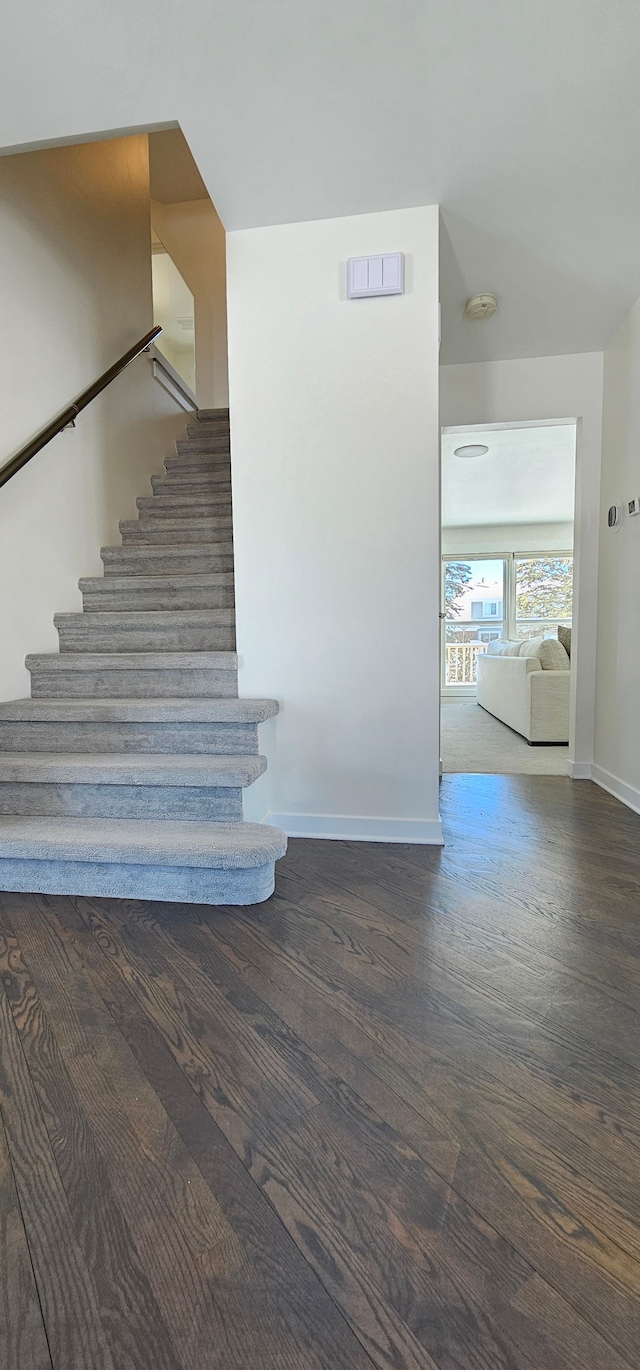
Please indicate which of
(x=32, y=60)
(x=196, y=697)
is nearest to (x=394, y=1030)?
(x=196, y=697)

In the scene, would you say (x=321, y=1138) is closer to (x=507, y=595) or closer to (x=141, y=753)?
(x=141, y=753)

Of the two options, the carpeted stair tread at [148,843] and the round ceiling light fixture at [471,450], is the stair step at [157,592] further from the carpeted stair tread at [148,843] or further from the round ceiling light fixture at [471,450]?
the round ceiling light fixture at [471,450]

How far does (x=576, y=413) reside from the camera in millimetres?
3273

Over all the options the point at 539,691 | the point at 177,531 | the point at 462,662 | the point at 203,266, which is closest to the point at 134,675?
the point at 177,531

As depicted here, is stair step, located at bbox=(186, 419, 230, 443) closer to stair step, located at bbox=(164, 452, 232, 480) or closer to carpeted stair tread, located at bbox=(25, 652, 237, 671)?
stair step, located at bbox=(164, 452, 232, 480)

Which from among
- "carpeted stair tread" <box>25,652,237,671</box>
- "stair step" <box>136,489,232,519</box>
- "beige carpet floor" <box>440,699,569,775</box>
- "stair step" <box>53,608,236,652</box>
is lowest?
"beige carpet floor" <box>440,699,569,775</box>

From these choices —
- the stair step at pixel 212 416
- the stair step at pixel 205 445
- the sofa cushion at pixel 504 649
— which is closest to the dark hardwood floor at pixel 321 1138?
the stair step at pixel 205 445

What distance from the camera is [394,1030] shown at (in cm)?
119

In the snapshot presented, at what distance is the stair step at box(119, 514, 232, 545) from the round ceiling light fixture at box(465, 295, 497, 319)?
1.57 m

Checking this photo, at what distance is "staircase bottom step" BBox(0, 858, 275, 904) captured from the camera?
1.77m

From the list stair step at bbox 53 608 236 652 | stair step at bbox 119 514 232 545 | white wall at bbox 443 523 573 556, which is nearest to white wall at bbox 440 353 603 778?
stair step at bbox 119 514 232 545

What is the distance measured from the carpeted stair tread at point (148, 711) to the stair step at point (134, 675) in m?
0.09

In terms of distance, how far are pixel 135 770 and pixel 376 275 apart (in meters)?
1.82

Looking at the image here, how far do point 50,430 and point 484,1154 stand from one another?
2.83m
